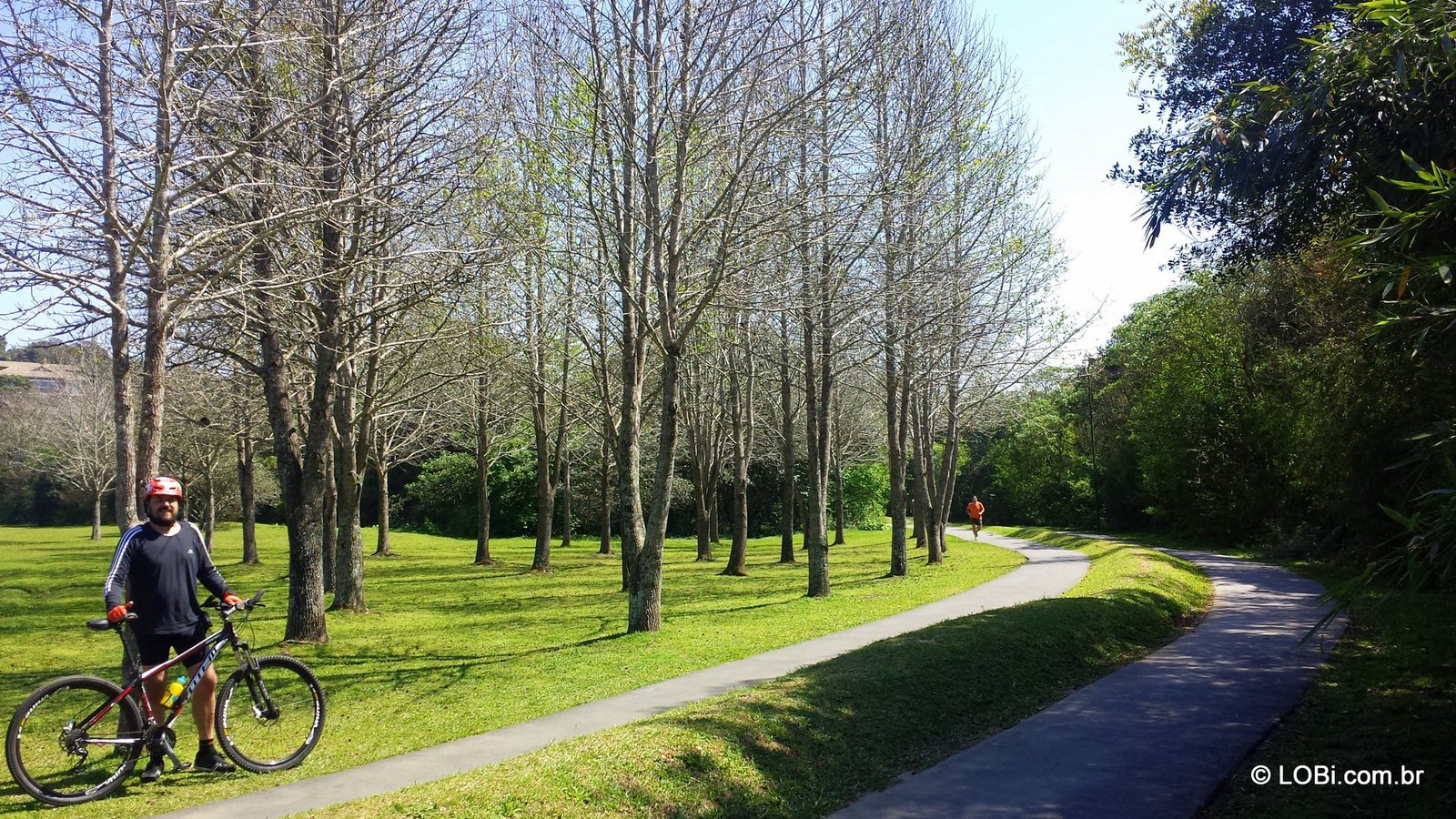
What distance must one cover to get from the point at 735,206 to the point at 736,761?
9.02m

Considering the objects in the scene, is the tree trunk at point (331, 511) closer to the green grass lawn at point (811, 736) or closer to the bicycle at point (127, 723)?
the bicycle at point (127, 723)

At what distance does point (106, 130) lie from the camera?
24.0 ft

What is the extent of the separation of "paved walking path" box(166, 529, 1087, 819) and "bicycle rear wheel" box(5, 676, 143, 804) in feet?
2.74

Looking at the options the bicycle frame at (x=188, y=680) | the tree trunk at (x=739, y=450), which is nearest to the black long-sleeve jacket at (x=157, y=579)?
the bicycle frame at (x=188, y=680)

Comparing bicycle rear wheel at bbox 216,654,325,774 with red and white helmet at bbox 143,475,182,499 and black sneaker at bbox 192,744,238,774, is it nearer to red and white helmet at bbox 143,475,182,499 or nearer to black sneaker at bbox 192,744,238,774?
black sneaker at bbox 192,744,238,774

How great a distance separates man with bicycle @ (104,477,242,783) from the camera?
6.04m

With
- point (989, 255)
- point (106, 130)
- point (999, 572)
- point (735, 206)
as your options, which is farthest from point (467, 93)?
point (999, 572)

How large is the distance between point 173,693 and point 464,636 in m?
7.96

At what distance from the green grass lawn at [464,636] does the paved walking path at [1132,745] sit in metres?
1.44

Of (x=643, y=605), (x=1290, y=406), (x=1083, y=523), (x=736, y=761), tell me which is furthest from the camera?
(x=1083, y=523)

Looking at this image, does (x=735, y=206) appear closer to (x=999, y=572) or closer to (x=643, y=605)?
(x=643, y=605)

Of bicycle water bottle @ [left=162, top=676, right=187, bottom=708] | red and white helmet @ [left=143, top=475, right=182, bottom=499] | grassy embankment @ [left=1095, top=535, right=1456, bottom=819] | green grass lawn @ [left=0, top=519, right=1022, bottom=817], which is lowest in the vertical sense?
green grass lawn @ [left=0, top=519, right=1022, bottom=817]

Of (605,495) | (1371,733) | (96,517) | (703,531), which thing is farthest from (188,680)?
(96,517)

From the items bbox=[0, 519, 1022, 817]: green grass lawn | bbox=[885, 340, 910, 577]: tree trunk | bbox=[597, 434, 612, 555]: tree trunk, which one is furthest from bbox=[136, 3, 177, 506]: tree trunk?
bbox=[597, 434, 612, 555]: tree trunk
